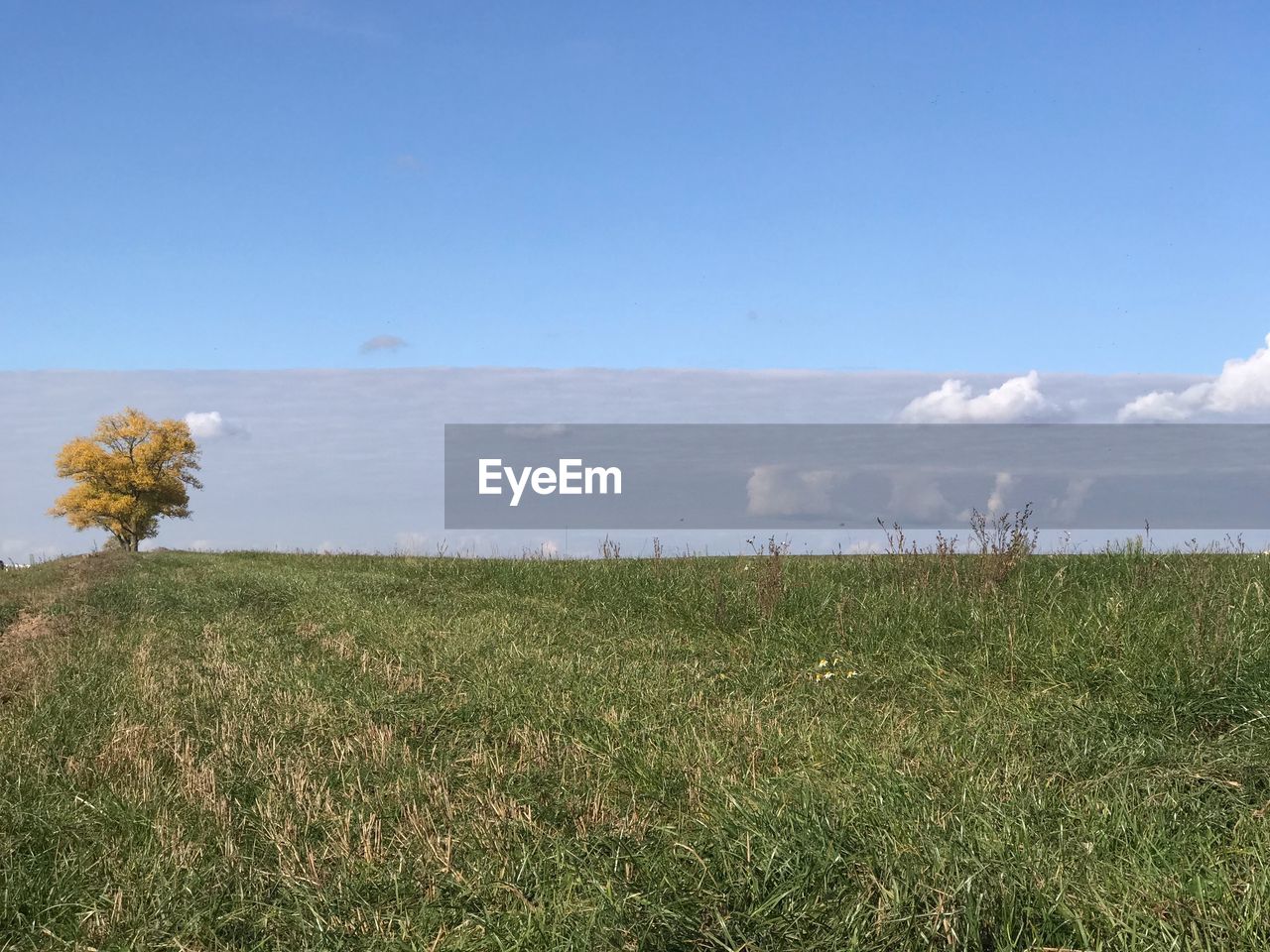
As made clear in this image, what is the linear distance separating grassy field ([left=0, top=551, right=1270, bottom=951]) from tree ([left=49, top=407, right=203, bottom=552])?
44.7 metres

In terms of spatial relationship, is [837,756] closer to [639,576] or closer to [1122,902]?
[1122,902]

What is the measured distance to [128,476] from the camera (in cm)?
5122

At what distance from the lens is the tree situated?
50.7 meters

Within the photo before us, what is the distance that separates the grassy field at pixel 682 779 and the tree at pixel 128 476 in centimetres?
4465

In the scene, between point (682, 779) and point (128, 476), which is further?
point (128, 476)

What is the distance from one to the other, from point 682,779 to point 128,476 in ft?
174

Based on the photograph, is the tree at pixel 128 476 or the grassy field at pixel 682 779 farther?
the tree at pixel 128 476

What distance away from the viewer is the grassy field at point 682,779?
3.36m

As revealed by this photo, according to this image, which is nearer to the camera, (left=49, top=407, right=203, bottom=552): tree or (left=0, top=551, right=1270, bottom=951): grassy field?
(left=0, top=551, right=1270, bottom=951): grassy field

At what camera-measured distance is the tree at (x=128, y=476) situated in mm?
50656

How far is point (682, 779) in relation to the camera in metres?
5.10

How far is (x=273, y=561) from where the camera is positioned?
2819cm

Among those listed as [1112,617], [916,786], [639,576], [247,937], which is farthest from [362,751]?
[639,576]

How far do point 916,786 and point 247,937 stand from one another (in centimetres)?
289
